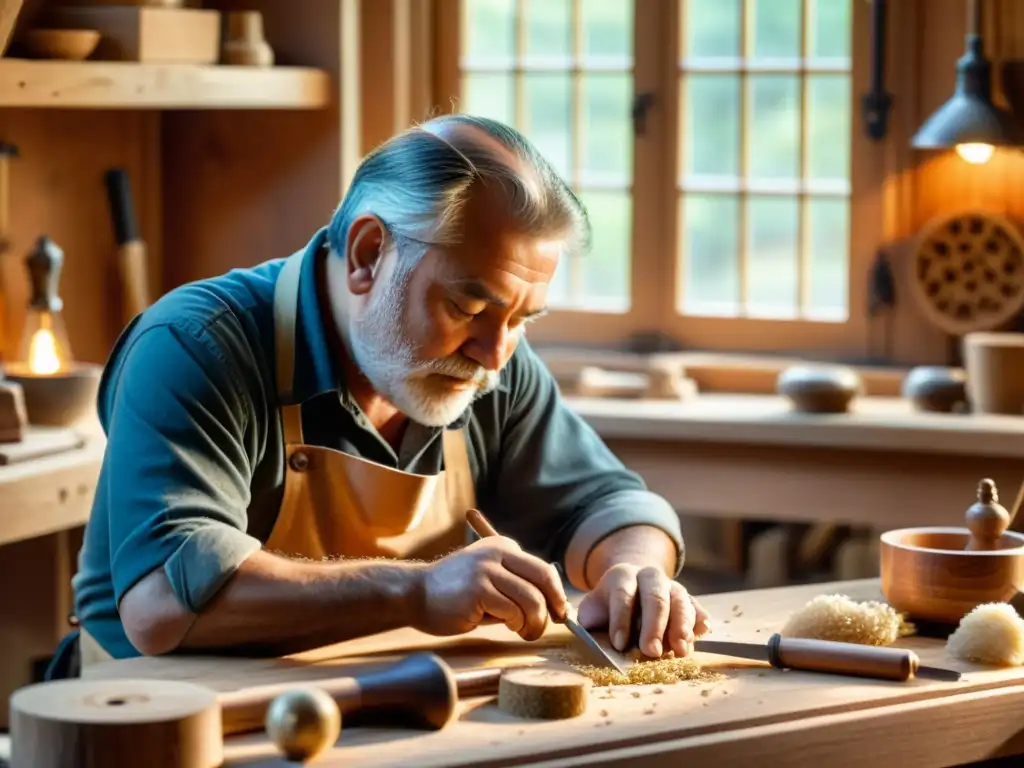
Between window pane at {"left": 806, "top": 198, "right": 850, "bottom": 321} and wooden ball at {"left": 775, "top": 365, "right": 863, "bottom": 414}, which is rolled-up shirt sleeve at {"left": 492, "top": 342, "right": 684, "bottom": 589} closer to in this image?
wooden ball at {"left": 775, "top": 365, "right": 863, "bottom": 414}

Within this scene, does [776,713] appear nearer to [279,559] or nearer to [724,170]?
[279,559]

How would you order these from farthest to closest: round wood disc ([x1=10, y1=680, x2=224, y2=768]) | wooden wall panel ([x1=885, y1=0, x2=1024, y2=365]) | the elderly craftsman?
wooden wall panel ([x1=885, y1=0, x2=1024, y2=365])
the elderly craftsman
round wood disc ([x1=10, y1=680, x2=224, y2=768])

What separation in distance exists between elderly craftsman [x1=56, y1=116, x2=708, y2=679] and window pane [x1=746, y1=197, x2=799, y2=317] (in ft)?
5.70

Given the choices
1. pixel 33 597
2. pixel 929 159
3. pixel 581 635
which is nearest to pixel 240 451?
pixel 581 635

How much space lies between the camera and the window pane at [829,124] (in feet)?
14.0

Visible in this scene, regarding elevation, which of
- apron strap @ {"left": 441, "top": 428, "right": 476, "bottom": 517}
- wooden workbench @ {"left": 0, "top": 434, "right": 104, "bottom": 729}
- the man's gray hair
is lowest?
wooden workbench @ {"left": 0, "top": 434, "right": 104, "bottom": 729}

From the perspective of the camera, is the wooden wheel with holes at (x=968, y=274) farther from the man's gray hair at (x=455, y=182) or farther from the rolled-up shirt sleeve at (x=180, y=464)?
the rolled-up shirt sleeve at (x=180, y=464)

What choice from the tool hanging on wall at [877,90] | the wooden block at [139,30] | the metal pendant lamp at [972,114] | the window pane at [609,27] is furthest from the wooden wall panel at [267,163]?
the metal pendant lamp at [972,114]

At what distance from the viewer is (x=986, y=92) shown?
3.89 metres

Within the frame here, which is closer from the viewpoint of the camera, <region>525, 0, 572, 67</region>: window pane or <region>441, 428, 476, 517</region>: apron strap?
<region>441, 428, 476, 517</region>: apron strap

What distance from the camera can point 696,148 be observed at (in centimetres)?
440

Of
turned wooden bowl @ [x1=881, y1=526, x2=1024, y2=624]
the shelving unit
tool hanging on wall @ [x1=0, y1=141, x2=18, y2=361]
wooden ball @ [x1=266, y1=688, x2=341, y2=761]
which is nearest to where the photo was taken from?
wooden ball @ [x1=266, y1=688, x2=341, y2=761]

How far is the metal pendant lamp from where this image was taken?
385cm

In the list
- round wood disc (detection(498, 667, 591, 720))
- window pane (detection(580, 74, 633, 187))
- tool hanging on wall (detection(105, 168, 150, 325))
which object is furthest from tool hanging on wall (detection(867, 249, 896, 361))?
round wood disc (detection(498, 667, 591, 720))
